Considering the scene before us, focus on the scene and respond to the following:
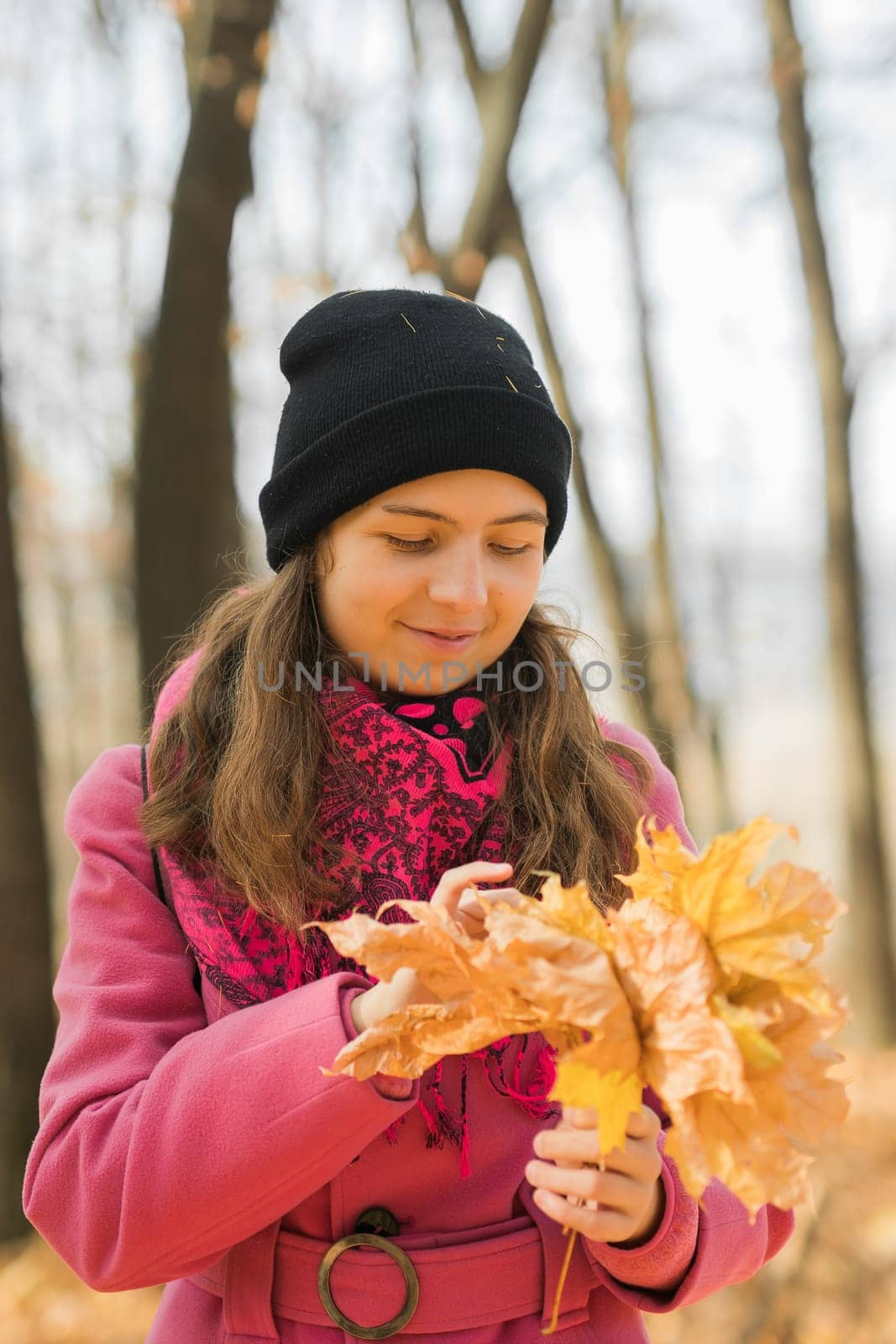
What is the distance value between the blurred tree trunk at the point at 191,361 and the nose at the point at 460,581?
7.29ft

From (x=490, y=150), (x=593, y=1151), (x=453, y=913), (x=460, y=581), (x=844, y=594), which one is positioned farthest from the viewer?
(x=844, y=594)

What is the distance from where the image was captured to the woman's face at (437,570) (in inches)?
66.1

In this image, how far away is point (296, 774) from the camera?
1.79m

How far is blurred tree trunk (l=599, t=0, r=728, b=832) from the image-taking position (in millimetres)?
7746

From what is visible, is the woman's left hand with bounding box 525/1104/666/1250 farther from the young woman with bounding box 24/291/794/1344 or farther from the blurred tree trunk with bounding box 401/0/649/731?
the blurred tree trunk with bounding box 401/0/649/731

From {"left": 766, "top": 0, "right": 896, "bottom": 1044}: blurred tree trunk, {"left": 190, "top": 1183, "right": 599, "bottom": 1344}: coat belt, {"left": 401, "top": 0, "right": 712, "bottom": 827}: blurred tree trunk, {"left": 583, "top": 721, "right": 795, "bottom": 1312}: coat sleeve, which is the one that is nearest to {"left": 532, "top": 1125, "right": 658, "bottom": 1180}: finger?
{"left": 583, "top": 721, "right": 795, "bottom": 1312}: coat sleeve

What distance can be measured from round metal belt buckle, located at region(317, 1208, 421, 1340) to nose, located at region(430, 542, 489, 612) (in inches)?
35.7

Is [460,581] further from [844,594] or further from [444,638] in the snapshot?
[844,594]

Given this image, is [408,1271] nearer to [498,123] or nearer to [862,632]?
[498,123]

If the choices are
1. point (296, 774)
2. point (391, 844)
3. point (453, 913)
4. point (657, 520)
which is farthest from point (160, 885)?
point (657, 520)

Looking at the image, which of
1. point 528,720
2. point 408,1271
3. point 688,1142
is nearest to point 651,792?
point 528,720

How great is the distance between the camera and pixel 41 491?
45.5 feet

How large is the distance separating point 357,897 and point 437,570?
20.2 inches

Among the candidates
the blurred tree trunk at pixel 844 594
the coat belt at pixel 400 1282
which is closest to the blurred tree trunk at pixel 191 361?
the coat belt at pixel 400 1282
